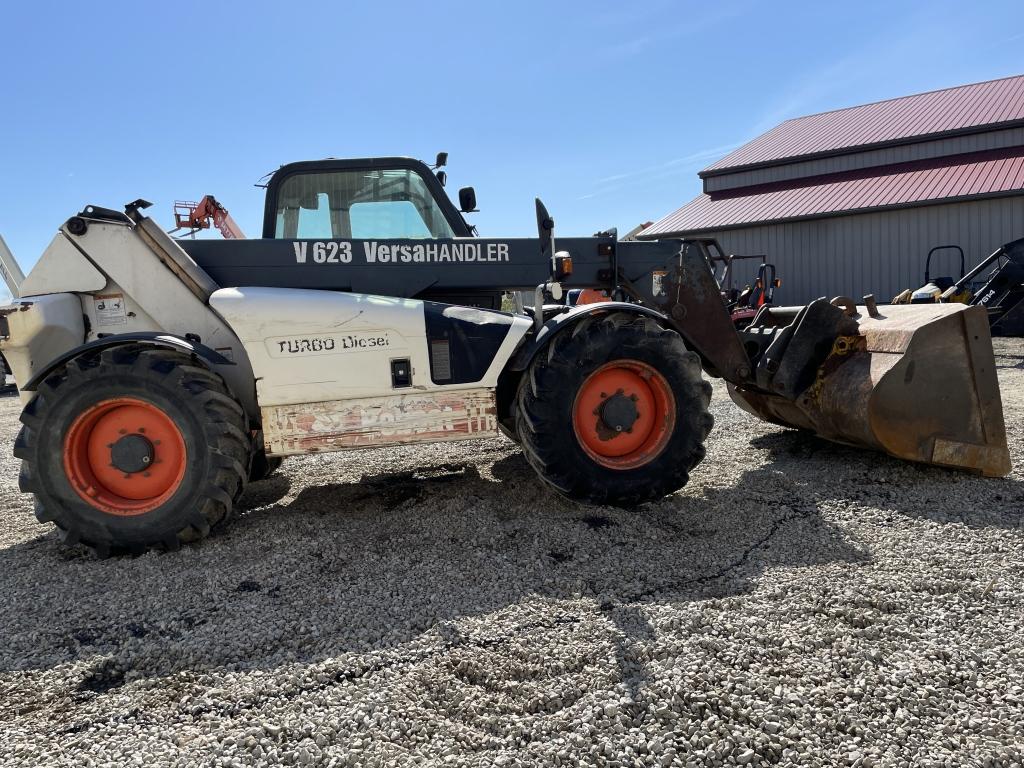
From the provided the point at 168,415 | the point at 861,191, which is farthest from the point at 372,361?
the point at 861,191

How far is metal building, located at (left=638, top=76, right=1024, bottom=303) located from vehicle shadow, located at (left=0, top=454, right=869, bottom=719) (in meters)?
15.7

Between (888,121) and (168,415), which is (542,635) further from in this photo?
(888,121)

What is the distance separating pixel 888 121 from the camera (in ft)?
70.7

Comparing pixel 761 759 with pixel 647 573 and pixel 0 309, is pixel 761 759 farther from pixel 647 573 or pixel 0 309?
pixel 0 309

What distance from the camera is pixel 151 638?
9.25 ft

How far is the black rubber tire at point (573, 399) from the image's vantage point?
4086 mm

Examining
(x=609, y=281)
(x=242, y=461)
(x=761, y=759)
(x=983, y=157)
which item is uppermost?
(x=983, y=157)

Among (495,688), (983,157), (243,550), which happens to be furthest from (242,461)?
(983,157)

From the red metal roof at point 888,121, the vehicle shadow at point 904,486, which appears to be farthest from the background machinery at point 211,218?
the red metal roof at point 888,121

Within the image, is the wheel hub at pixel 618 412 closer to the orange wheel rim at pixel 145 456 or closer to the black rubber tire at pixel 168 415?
the black rubber tire at pixel 168 415

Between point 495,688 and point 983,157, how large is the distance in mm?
21747

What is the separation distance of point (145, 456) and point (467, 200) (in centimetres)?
266

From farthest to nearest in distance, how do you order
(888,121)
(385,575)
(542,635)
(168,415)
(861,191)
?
(888,121) < (861,191) < (168,415) < (385,575) < (542,635)

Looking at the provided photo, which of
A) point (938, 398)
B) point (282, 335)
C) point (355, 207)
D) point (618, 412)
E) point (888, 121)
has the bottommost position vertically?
point (938, 398)
